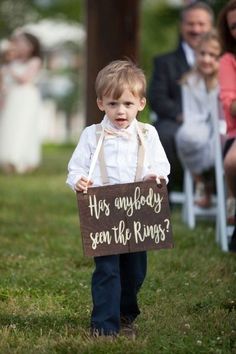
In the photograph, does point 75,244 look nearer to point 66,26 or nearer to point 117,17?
point 117,17

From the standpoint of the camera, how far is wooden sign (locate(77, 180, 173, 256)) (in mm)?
4727

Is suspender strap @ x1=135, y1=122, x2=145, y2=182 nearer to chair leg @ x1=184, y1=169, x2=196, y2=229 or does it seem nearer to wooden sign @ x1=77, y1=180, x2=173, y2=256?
wooden sign @ x1=77, y1=180, x2=173, y2=256

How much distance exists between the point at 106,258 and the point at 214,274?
1808mm

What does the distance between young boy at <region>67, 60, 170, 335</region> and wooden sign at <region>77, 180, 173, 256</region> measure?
7 centimetres

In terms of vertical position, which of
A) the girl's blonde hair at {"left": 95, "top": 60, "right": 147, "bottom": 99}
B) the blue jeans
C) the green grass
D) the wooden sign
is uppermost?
the girl's blonde hair at {"left": 95, "top": 60, "right": 147, "bottom": 99}

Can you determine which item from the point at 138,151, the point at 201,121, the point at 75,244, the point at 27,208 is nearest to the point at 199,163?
the point at 201,121

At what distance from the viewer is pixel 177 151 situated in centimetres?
912

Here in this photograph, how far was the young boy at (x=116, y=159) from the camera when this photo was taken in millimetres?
4730

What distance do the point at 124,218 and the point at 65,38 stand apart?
124 feet

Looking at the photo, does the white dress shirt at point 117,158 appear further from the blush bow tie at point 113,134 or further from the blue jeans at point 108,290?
the blue jeans at point 108,290

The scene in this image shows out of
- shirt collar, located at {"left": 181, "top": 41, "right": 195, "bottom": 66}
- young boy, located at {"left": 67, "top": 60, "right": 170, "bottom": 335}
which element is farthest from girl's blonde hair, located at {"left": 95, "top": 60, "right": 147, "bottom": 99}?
shirt collar, located at {"left": 181, "top": 41, "right": 195, "bottom": 66}

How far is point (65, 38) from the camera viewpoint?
138ft

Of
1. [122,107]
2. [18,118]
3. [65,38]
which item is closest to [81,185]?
[122,107]

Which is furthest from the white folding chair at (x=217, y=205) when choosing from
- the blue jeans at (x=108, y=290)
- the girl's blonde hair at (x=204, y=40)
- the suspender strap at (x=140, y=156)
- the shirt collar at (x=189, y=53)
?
the suspender strap at (x=140, y=156)
